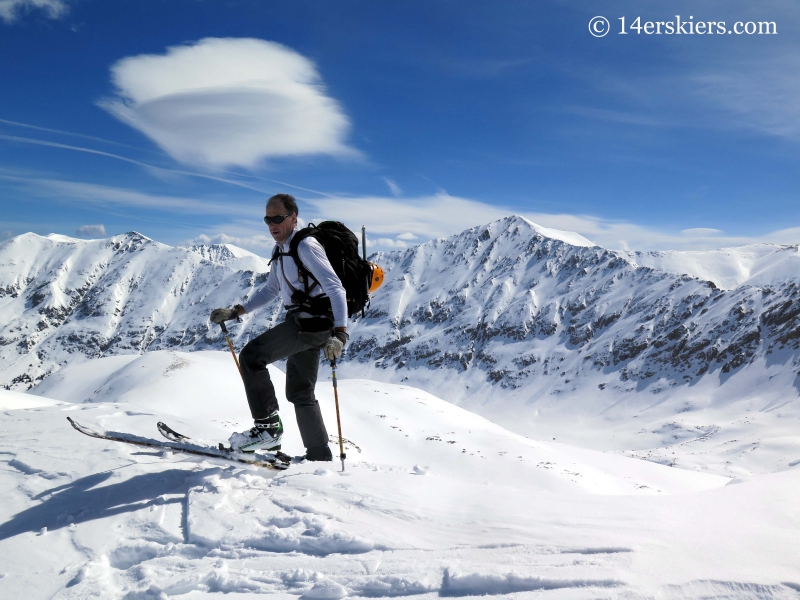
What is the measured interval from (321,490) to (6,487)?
3.86 m

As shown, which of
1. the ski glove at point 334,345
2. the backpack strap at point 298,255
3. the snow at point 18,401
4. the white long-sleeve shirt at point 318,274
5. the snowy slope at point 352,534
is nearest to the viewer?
the snowy slope at point 352,534

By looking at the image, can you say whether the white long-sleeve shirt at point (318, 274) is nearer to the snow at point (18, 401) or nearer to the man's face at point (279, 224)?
the man's face at point (279, 224)

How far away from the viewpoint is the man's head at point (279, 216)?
21.2 feet

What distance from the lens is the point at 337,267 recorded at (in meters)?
6.46

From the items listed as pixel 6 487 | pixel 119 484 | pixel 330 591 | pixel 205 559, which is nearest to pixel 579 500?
pixel 330 591

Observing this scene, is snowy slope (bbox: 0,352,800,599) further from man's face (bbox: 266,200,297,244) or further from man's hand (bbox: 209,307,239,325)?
man's face (bbox: 266,200,297,244)

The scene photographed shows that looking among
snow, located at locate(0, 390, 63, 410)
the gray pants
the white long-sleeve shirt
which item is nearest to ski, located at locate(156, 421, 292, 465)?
the gray pants

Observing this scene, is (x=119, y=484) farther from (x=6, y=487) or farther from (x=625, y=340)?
(x=625, y=340)

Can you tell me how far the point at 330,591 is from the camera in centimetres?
353

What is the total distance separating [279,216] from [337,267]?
1.02 meters

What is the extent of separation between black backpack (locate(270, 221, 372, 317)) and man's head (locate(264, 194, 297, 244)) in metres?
0.21

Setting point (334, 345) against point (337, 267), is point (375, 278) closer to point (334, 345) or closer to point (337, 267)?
point (337, 267)

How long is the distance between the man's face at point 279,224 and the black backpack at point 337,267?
201 mm

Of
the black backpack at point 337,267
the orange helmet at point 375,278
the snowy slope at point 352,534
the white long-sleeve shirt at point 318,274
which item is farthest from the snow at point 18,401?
the orange helmet at point 375,278
